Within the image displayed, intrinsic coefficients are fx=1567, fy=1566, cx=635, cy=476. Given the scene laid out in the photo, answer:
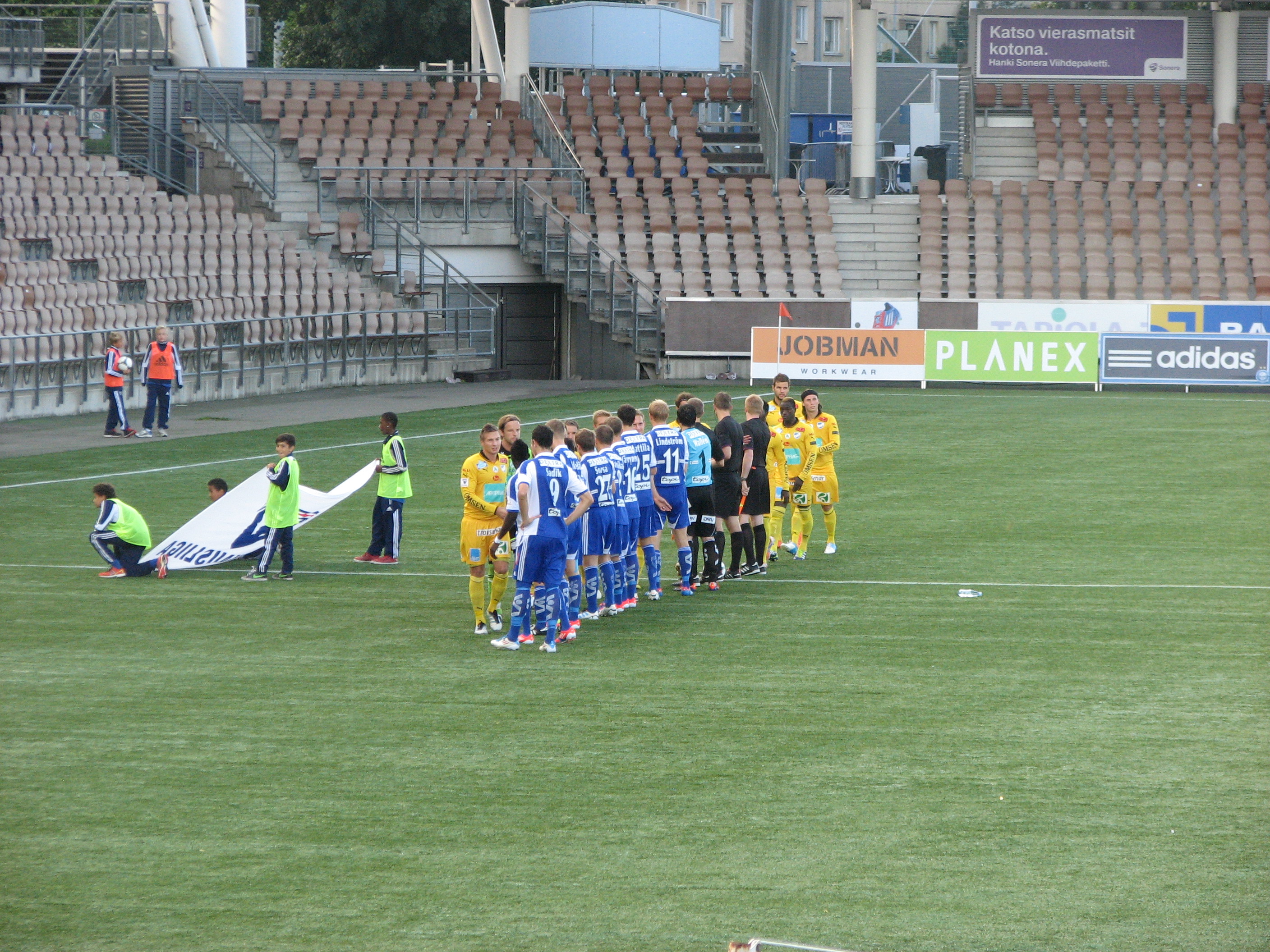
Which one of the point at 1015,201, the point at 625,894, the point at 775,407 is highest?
the point at 1015,201

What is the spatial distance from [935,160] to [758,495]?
3304 cm

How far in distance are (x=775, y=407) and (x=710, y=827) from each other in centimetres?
846

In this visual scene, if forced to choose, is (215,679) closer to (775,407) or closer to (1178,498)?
(775,407)

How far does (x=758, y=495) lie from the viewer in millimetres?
15203

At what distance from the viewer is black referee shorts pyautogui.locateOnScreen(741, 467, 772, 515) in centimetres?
1506

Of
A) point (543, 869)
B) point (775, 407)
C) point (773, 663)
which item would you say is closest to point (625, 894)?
point (543, 869)

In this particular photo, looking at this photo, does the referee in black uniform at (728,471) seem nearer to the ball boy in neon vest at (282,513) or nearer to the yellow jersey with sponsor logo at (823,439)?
the yellow jersey with sponsor logo at (823,439)

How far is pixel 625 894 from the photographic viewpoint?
24.2 ft

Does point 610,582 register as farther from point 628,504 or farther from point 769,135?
point 769,135

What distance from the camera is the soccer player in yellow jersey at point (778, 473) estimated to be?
15.9 m

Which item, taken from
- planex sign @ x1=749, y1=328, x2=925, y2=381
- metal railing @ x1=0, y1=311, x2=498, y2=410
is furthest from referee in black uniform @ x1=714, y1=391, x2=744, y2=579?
planex sign @ x1=749, y1=328, x2=925, y2=381

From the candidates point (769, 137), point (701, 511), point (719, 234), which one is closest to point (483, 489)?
point (701, 511)

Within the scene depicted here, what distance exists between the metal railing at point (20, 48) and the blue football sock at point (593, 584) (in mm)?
27610

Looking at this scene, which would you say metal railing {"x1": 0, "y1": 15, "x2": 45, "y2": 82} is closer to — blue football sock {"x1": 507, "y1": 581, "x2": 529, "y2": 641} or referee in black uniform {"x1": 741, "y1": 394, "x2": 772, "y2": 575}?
referee in black uniform {"x1": 741, "y1": 394, "x2": 772, "y2": 575}
